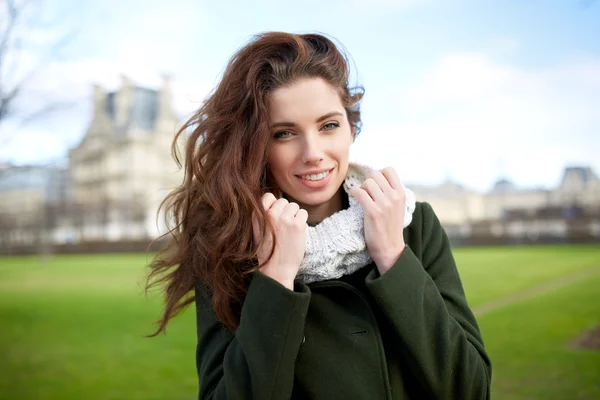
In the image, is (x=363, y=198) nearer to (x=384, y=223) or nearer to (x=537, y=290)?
(x=384, y=223)

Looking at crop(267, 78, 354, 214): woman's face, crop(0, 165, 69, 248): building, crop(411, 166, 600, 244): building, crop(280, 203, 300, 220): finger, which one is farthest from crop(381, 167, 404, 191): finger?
crop(0, 165, 69, 248): building

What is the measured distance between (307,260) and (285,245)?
107 millimetres

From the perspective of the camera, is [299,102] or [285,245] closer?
[285,245]

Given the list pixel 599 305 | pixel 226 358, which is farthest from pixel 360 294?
pixel 599 305

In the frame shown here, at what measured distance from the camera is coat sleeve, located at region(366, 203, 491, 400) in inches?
44.9

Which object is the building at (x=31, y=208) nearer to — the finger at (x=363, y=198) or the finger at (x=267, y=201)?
the finger at (x=267, y=201)

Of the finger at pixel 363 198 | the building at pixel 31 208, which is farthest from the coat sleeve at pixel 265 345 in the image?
the building at pixel 31 208

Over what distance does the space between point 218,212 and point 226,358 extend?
38 centimetres

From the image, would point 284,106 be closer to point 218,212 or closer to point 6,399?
point 218,212

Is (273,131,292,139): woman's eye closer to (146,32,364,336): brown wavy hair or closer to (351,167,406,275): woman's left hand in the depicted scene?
(146,32,364,336): brown wavy hair

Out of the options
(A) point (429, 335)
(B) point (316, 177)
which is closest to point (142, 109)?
(B) point (316, 177)

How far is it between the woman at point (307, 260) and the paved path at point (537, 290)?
500cm

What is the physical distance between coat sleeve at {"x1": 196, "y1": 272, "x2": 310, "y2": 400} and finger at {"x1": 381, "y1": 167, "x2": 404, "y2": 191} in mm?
342

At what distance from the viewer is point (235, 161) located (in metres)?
1.33
